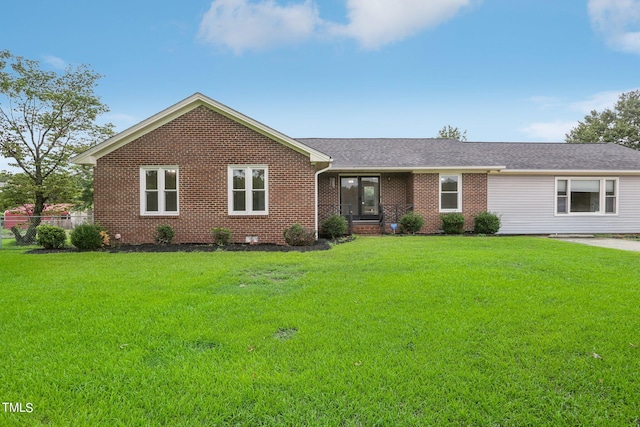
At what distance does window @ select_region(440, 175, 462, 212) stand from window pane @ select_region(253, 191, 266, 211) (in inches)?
311

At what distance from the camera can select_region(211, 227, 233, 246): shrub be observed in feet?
34.5

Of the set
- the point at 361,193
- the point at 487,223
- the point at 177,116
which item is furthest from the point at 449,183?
the point at 177,116

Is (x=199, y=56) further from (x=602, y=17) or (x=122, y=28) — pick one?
(x=602, y=17)

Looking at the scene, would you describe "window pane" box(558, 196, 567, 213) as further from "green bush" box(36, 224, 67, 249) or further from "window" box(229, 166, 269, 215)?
"green bush" box(36, 224, 67, 249)

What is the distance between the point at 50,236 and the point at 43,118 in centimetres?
989

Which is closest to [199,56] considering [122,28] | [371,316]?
[122,28]

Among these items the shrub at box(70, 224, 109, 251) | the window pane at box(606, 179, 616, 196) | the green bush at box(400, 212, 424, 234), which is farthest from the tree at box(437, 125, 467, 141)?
the shrub at box(70, 224, 109, 251)

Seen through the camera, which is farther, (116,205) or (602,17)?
(602,17)

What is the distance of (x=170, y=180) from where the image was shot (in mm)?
11000

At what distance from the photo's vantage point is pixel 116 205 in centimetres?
1084

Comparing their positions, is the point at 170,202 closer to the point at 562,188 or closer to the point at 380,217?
the point at 380,217

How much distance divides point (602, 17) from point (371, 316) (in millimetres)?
19089

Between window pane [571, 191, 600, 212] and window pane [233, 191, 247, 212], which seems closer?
window pane [233, 191, 247, 212]

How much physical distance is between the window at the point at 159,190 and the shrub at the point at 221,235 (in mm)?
1602
